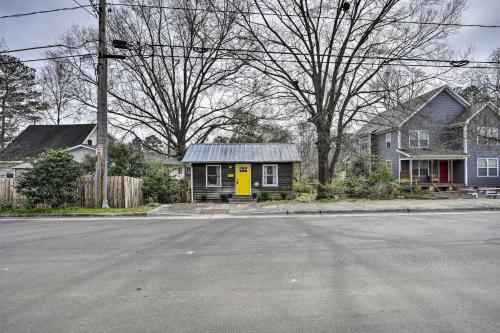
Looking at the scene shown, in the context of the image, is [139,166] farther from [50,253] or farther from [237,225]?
[50,253]

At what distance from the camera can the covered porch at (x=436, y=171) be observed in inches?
1027

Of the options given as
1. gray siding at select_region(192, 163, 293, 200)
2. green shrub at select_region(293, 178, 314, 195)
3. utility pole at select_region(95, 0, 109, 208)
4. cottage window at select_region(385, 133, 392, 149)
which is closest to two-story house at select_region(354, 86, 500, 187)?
cottage window at select_region(385, 133, 392, 149)

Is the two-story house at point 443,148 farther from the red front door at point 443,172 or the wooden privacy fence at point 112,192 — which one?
the wooden privacy fence at point 112,192

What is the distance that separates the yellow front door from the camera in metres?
19.0

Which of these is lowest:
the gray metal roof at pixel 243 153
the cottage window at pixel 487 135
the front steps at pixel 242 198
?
the front steps at pixel 242 198

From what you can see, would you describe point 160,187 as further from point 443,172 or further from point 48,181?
point 443,172

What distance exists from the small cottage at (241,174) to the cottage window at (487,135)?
573 inches

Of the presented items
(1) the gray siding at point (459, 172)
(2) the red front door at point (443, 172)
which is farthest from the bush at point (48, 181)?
(1) the gray siding at point (459, 172)

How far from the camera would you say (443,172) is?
89.7ft

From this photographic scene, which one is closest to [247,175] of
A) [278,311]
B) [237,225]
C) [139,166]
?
[139,166]

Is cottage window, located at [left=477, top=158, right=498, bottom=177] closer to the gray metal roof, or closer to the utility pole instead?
the gray metal roof

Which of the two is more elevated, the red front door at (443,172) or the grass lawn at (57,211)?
the red front door at (443,172)

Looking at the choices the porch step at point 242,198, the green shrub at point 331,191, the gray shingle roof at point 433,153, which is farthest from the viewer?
the gray shingle roof at point 433,153

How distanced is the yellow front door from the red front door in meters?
18.6
